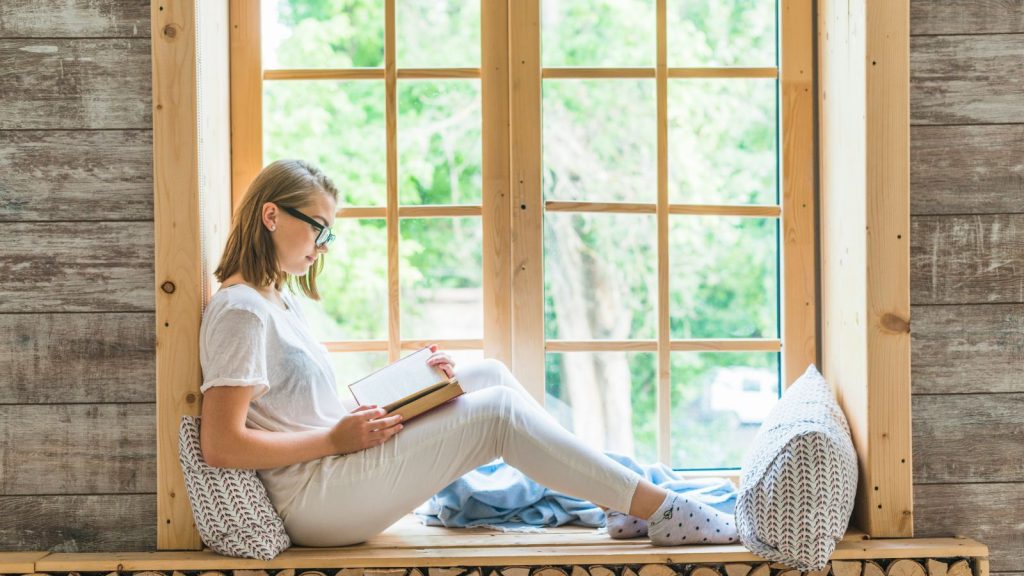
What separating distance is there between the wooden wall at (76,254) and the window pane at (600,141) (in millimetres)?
941

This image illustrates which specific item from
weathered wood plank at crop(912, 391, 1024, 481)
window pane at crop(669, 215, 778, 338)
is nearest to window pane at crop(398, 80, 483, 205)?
window pane at crop(669, 215, 778, 338)

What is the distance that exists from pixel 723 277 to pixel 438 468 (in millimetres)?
888

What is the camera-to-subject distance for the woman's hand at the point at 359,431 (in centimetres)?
177

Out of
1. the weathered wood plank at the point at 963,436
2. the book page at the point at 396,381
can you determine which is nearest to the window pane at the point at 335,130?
the book page at the point at 396,381

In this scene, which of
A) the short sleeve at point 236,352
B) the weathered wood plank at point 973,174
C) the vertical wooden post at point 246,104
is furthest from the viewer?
the vertical wooden post at point 246,104

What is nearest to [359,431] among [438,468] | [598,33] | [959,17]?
[438,468]

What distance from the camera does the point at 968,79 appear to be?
6.23 ft

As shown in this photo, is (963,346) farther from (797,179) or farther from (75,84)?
(75,84)

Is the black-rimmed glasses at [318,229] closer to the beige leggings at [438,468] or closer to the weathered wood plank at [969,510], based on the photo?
the beige leggings at [438,468]

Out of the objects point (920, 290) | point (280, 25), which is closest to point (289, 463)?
point (280, 25)

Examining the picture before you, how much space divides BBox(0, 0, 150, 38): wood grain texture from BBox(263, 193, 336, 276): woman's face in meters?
0.49

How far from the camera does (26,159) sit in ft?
6.07

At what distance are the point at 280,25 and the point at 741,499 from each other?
1.57 m

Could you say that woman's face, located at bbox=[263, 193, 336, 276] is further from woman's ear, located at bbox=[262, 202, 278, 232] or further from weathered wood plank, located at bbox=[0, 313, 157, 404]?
weathered wood plank, located at bbox=[0, 313, 157, 404]
